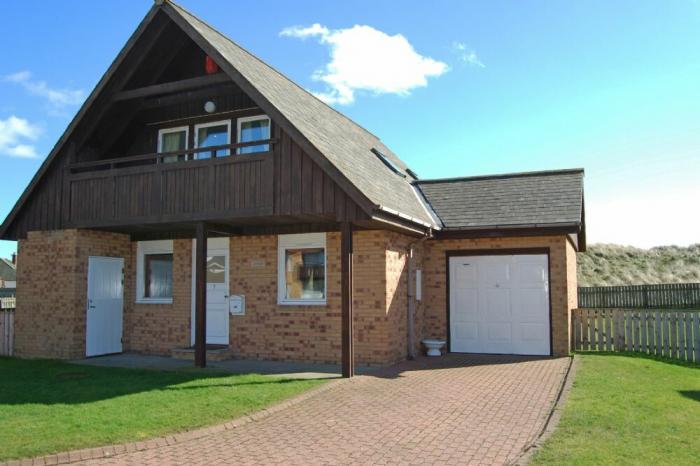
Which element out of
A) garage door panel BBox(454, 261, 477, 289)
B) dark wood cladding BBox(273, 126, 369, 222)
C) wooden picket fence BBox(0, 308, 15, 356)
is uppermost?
dark wood cladding BBox(273, 126, 369, 222)

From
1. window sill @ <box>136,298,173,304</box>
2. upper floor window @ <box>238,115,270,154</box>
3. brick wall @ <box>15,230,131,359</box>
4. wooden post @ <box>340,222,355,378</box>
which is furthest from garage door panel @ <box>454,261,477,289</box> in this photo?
brick wall @ <box>15,230,131,359</box>

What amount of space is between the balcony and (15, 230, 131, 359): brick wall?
817 mm

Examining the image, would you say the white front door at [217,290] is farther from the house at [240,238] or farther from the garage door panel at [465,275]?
the garage door panel at [465,275]

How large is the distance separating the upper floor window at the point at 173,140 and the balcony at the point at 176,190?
0.90 meters

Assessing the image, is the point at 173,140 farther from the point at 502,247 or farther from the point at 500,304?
the point at 500,304

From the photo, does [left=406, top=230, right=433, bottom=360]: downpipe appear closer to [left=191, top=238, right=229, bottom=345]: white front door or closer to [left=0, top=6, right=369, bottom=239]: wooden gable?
[left=0, top=6, right=369, bottom=239]: wooden gable

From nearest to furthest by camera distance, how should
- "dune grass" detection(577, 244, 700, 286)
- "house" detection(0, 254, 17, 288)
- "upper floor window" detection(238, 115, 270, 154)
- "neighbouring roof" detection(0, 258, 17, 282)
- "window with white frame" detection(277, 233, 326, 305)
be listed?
"window with white frame" detection(277, 233, 326, 305), "upper floor window" detection(238, 115, 270, 154), "dune grass" detection(577, 244, 700, 286), "house" detection(0, 254, 17, 288), "neighbouring roof" detection(0, 258, 17, 282)

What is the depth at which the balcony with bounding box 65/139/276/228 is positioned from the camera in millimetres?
11844

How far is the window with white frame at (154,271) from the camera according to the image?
595 inches

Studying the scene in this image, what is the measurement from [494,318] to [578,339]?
2179 millimetres

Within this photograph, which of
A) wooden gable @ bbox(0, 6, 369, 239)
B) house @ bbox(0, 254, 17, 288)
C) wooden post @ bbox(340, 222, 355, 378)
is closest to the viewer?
wooden post @ bbox(340, 222, 355, 378)

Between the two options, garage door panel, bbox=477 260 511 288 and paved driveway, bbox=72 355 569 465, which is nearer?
paved driveway, bbox=72 355 569 465

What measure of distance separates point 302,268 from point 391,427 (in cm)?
646

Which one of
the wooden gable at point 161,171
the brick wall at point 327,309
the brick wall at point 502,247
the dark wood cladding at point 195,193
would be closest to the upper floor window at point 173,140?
the wooden gable at point 161,171
